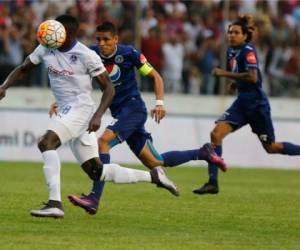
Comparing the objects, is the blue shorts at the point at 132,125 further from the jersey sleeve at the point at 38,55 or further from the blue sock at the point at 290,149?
the blue sock at the point at 290,149

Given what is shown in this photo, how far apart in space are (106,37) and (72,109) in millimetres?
1472

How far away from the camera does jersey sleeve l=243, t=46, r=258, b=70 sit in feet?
47.5

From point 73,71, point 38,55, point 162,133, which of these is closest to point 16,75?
point 38,55

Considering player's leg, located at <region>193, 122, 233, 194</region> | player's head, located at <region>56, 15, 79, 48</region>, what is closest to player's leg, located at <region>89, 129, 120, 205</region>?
player's head, located at <region>56, 15, 79, 48</region>

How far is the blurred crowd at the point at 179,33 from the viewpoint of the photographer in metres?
23.8

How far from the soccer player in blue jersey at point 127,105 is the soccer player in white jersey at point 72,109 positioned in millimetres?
730

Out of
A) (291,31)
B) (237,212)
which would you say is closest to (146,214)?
(237,212)

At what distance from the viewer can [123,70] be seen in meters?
12.7

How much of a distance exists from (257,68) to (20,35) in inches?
405

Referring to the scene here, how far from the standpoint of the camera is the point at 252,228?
10.8 m

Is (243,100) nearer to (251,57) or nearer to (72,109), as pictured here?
(251,57)

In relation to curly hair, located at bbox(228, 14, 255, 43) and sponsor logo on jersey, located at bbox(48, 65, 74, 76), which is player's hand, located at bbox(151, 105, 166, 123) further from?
curly hair, located at bbox(228, 14, 255, 43)

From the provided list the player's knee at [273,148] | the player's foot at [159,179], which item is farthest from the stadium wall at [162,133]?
the player's foot at [159,179]

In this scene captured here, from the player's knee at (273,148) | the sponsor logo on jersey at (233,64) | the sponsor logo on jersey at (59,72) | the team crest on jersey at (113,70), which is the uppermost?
the sponsor logo on jersey at (59,72)
